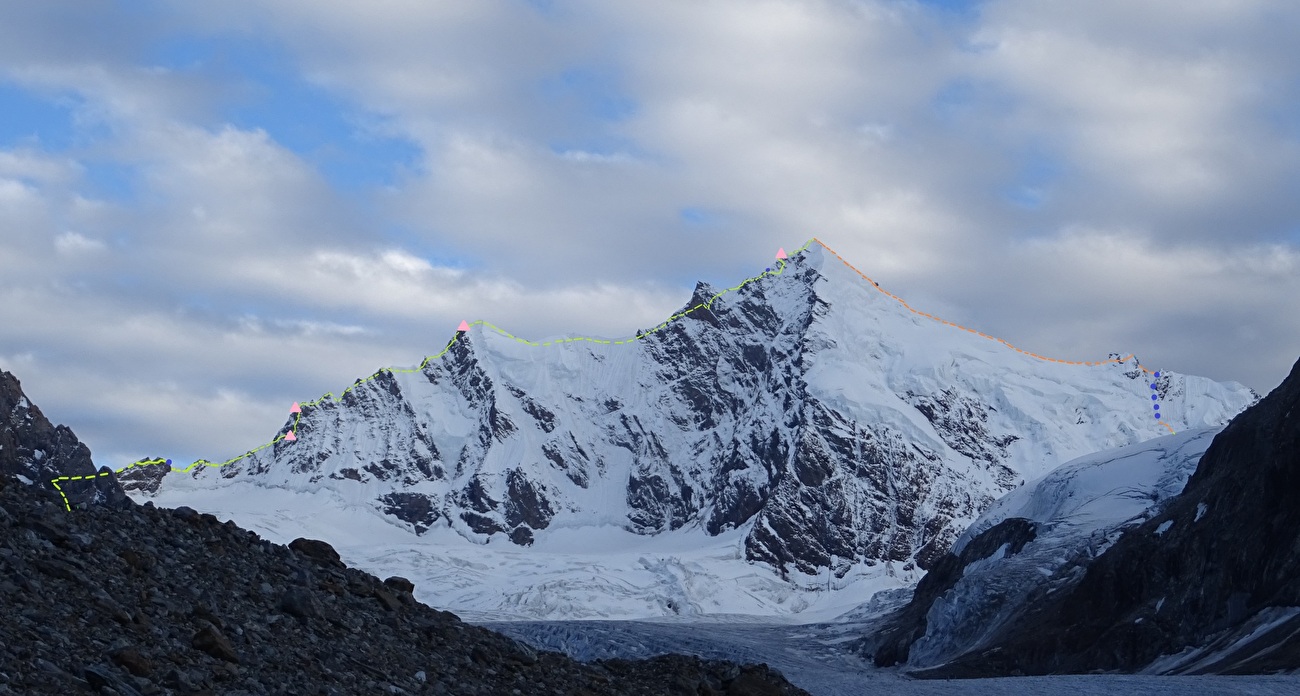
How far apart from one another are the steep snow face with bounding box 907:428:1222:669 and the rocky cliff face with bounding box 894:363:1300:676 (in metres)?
15.1

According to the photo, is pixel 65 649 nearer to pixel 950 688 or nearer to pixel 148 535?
pixel 148 535

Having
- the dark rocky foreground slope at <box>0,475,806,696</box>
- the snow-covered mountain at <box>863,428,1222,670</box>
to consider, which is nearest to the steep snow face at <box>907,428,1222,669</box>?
the snow-covered mountain at <box>863,428,1222,670</box>

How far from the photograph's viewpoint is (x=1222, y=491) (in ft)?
359

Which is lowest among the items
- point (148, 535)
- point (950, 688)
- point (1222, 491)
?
point (950, 688)

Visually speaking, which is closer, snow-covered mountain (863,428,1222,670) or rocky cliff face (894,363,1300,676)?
rocky cliff face (894,363,1300,676)

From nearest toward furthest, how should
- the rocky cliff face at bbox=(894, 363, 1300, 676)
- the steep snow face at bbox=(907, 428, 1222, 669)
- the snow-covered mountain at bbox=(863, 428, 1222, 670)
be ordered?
the rocky cliff face at bbox=(894, 363, 1300, 676) → the steep snow face at bbox=(907, 428, 1222, 669) → the snow-covered mountain at bbox=(863, 428, 1222, 670)

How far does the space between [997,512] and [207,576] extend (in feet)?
532

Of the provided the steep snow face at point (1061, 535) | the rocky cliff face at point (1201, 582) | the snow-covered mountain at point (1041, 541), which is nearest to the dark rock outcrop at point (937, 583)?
the snow-covered mountain at point (1041, 541)

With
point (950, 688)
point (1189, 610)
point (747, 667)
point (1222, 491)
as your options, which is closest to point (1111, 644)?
point (1189, 610)

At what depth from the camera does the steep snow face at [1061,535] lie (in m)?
142

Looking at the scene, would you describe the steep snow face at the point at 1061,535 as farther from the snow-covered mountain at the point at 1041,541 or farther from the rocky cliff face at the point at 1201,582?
the rocky cliff face at the point at 1201,582

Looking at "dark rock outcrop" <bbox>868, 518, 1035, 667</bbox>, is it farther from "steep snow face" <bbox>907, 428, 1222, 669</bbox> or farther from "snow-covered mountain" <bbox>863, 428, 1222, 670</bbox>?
"steep snow face" <bbox>907, 428, 1222, 669</bbox>

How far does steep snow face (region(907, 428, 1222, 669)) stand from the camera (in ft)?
465

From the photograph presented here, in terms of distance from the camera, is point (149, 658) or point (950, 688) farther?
point (950, 688)
